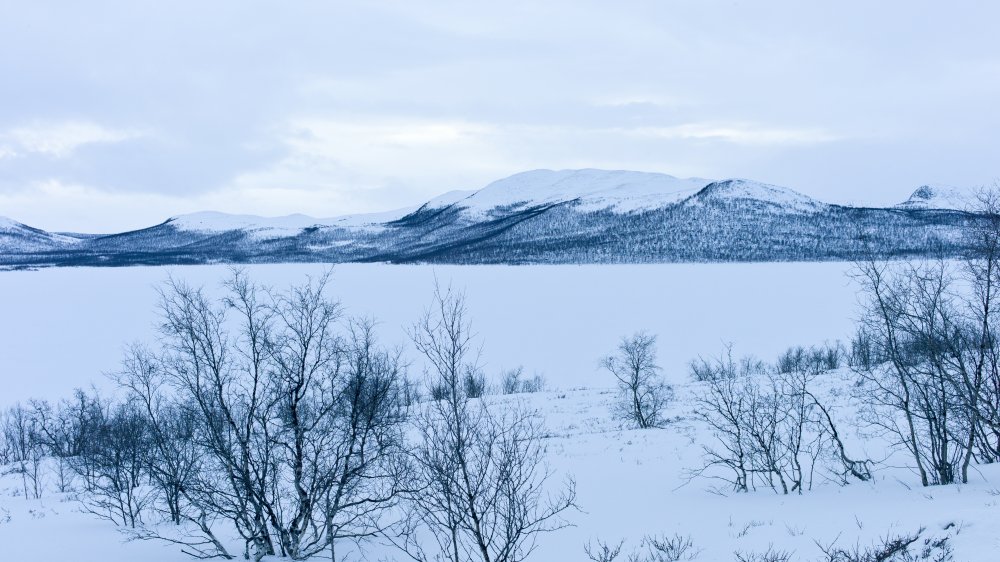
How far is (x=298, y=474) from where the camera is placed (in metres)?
12.4

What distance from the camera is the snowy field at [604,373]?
36.7ft

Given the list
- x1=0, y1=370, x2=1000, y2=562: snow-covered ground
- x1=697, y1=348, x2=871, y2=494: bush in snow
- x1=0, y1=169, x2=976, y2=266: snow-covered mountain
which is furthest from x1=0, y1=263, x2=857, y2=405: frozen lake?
x1=697, y1=348, x2=871, y2=494: bush in snow

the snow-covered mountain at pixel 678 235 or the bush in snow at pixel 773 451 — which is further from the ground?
the snow-covered mountain at pixel 678 235

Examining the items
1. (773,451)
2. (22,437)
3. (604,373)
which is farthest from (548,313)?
(773,451)

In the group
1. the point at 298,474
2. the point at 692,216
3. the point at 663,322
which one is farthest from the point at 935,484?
the point at 692,216

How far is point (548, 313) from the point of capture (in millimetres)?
82125

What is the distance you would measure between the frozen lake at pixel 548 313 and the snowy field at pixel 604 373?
0.35 meters

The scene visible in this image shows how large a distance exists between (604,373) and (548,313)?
26.2 meters

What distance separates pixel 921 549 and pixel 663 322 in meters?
67.8

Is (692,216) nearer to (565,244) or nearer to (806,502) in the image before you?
(565,244)

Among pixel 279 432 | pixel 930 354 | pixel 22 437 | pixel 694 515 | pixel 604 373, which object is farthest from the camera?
pixel 604 373

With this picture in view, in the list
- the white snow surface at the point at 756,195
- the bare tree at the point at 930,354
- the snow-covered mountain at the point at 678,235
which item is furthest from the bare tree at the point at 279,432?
the white snow surface at the point at 756,195

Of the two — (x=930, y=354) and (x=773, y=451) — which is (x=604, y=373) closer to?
(x=773, y=451)

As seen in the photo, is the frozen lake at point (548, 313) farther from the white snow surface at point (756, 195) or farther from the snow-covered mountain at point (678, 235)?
the white snow surface at point (756, 195)
